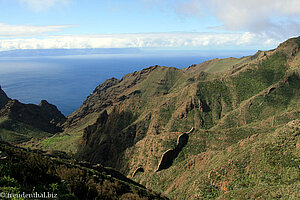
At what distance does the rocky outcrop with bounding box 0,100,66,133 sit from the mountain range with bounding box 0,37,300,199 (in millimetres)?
630

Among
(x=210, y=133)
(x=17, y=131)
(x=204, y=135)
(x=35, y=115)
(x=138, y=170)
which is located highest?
(x=210, y=133)

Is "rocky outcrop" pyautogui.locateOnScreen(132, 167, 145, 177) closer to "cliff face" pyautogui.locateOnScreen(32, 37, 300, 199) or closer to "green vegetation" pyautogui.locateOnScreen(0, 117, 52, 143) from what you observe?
"cliff face" pyautogui.locateOnScreen(32, 37, 300, 199)

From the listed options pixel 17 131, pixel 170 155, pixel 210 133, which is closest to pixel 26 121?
pixel 17 131

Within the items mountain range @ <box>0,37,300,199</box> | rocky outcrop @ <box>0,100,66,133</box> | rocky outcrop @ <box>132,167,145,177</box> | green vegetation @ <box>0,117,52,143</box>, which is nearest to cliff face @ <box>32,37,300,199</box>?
mountain range @ <box>0,37,300,199</box>

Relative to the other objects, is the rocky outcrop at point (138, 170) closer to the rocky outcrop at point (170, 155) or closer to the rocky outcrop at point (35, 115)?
the rocky outcrop at point (170, 155)

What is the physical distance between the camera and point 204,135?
5725 cm

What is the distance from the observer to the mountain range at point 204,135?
111 feet

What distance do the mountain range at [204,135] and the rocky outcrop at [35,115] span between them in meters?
0.63

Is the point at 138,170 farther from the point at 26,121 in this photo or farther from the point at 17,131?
the point at 26,121

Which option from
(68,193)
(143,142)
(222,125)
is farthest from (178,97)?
(68,193)

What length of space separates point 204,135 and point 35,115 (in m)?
131

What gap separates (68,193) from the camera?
17.9 m

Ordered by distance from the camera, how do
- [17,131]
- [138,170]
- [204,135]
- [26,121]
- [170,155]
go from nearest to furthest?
[170,155] → [204,135] → [138,170] → [17,131] → [26,121]

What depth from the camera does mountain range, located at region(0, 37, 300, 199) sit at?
33.9m
